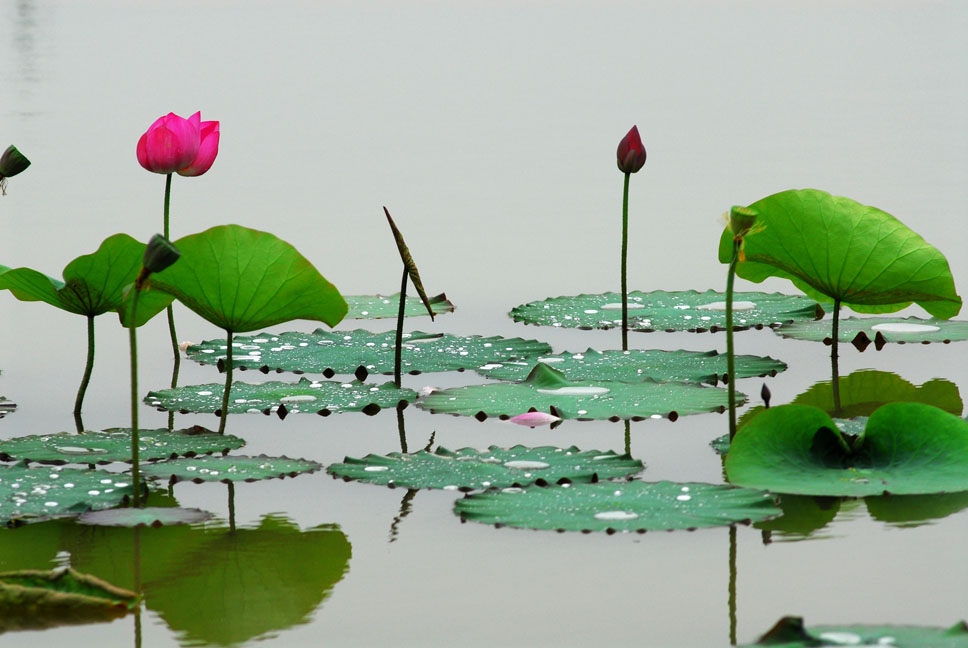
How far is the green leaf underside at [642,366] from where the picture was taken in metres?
3.12

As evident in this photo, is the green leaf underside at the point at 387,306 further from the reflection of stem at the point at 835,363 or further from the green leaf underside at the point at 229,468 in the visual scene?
the green leaf underside at the point at 229,468

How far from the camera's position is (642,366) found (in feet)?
10.6

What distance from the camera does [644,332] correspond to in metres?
3.77

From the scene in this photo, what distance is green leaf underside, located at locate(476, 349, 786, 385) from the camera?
3.12 metres

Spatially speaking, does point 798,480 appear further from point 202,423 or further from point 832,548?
point 202,423

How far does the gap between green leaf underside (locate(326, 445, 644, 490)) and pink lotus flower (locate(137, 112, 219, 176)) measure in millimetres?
1188

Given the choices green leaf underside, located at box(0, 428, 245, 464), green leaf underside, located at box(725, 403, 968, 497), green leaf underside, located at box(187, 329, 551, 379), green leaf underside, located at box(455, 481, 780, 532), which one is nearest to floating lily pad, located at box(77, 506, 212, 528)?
green leaf underside, located at box(0, 428, 245, 464)

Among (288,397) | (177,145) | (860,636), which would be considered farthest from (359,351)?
(860,636)

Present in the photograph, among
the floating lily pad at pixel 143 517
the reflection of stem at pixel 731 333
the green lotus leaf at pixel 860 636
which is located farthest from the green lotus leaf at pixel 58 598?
the reflection of stem at pixel 731 333

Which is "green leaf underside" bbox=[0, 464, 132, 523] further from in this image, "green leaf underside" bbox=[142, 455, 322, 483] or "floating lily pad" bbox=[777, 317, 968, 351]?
"floating lily pad" bbox=[777, 317, 968, 351]

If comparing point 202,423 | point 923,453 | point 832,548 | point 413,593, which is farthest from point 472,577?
point 202,423

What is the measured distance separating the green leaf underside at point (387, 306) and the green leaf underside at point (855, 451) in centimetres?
195

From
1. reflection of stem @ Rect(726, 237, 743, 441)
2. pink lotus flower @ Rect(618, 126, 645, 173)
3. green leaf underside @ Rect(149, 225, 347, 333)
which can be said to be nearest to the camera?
reflection of stem @ Rect(726, 237, 743, 441)

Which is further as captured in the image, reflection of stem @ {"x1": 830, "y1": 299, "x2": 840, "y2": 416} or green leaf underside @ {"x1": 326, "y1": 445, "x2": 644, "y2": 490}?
reflection of stem @ {"x1": 830, "y1": 299, "x2": 840, "y2": 416}
